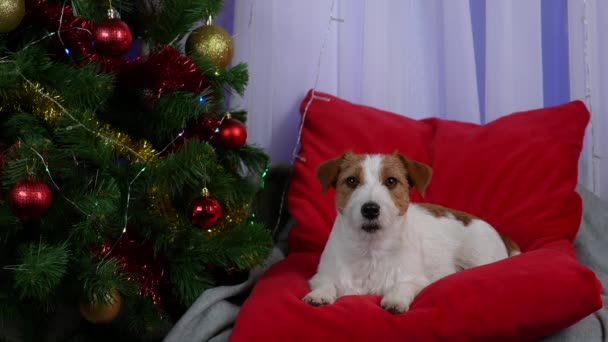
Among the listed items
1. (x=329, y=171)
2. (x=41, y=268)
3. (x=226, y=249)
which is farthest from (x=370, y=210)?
(x=41, y=268)

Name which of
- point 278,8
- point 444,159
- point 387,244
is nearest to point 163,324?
point 387,244

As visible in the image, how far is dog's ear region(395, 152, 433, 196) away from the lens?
7.71 feet

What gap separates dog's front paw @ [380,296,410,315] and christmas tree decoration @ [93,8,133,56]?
45.3 inches

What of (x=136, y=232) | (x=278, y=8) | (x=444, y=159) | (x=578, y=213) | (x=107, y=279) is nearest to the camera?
(x=107, y=279)

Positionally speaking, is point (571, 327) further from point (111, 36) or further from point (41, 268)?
point (111, 36)

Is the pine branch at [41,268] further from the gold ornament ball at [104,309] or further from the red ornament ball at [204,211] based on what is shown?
the red ornament ball at [204,211]

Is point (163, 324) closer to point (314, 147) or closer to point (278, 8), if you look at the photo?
point (314, 147)

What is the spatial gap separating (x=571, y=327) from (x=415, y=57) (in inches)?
67.4

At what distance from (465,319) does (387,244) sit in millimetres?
507

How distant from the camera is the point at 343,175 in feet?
7.66

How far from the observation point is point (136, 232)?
228cm

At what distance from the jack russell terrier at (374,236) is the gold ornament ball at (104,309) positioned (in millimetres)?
593

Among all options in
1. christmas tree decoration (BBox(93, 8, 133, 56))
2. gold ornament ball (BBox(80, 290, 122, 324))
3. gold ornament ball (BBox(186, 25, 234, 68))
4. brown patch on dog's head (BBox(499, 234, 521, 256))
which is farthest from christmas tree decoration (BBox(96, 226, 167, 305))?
brown patch on dog's head (BBox(499, 234, 521, 256))

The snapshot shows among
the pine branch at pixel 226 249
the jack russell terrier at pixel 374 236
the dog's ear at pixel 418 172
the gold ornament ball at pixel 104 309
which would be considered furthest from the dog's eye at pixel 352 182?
the gold ornament ball at pixel 104 309
